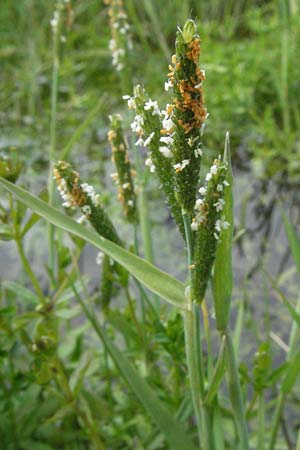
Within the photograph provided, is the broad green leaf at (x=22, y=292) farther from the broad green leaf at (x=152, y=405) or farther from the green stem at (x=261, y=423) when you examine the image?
the green stem at (x=261, y=423)

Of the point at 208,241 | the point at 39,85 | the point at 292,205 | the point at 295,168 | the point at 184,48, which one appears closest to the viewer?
the point at 184,48

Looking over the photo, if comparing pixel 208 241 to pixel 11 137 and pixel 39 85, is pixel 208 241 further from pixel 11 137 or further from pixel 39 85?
pixel 39 85

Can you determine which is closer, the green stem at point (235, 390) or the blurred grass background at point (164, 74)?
the green stem at point (235, 390)

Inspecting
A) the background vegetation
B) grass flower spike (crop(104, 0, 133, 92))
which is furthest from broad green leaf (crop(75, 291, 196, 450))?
grass flower spike (crop(104, 0, 133, 92))

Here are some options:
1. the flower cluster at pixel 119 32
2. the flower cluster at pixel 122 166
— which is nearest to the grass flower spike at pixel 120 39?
the flower cluster at pixel 119 32

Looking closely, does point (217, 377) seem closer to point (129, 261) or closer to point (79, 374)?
point (129, 261)

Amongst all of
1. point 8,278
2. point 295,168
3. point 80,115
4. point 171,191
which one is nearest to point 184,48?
point 171,191
